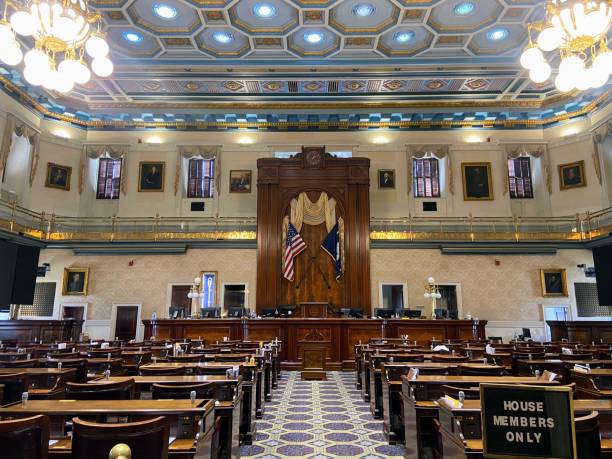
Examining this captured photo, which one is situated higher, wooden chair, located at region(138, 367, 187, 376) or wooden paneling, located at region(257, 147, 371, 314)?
wooden paneling, located at region(257, 147, 371, 314)

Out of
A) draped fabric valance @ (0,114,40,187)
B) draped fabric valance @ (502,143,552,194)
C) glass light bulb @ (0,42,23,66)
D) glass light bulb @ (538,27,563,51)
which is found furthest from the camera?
draped fabric valance @ (502,143,552,194)

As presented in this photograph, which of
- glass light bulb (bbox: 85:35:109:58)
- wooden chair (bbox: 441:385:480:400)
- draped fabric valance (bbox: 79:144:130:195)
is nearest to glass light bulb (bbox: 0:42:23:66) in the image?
glass light bulb (bbox: 85:35:109:58)

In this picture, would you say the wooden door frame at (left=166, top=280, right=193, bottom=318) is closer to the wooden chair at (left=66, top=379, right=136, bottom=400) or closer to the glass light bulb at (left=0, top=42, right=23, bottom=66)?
the glass light bulb at (left=0, top=42, right=23, bottom=66)

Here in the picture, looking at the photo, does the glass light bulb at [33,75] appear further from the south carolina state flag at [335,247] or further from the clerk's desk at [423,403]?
the south carolina state flag at [335,247]

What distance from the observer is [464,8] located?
1281 cm

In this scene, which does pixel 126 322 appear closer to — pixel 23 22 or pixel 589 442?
pixel 23 22

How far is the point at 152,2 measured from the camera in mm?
12453

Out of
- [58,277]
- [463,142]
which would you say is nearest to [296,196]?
[463,142]

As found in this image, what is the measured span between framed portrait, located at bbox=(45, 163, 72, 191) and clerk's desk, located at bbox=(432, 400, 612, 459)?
17.9m

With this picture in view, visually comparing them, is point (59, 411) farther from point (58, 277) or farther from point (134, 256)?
point (58, 277)

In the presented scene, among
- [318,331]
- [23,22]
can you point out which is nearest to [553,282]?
[318,331]

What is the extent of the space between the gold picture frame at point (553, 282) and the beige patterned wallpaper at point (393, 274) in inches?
7.0

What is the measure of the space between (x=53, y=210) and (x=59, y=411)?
16453mm

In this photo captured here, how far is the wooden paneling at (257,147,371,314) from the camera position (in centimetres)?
1506
